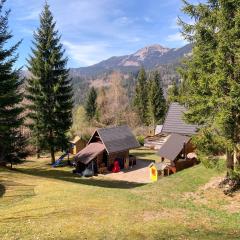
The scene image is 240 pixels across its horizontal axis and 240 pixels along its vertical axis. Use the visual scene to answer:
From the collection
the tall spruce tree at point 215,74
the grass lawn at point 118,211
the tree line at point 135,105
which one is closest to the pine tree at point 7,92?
the grass lawn at point 118,211

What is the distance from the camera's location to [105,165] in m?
42.2

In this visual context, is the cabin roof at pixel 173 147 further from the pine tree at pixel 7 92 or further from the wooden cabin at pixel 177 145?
the pine tree at pixel 7 92

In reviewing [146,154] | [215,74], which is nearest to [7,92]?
[215,74]

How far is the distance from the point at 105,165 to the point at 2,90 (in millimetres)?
17250

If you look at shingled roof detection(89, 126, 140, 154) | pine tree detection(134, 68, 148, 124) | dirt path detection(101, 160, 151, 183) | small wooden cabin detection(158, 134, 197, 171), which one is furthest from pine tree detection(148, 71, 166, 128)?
small wooden cabin detection(158, 134, 197, 171)

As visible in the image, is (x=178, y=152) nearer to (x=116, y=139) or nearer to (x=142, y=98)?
(x=116, y=139)

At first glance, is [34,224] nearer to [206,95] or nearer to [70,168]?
[206,95]

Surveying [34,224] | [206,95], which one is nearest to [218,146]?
[206,95]

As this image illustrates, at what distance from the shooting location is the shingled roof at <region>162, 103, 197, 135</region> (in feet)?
112

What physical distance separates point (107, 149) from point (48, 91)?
11.0 m

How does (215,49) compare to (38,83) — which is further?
(38,83)

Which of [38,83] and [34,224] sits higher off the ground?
[38,83]

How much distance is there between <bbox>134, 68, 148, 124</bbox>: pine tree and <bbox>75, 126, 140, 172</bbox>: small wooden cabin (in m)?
41.5

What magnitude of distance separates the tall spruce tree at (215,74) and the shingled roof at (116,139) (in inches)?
901
